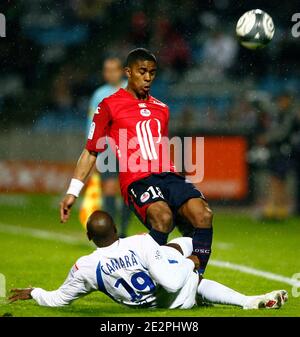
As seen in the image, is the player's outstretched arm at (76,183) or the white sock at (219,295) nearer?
the white sock at (219,295)

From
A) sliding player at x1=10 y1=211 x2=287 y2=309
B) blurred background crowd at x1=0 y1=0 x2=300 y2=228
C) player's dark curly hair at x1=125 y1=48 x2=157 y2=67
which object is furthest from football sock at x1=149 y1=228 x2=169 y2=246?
blurred background crowd at x1=0 y1=0 x2=300 y2=228

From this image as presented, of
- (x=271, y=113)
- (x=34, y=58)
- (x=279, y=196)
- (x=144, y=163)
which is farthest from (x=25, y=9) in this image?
(x=144, y=163)

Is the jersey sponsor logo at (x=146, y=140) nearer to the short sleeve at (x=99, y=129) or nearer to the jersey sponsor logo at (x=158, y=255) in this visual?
the short sleeve at (x=99, y=129)

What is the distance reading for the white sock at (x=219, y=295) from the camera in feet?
23.3

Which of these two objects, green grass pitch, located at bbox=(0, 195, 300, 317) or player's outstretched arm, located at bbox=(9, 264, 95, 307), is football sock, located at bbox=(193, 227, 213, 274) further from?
player's outstretched arm, located at bbox=(9, 264, 95, 307)

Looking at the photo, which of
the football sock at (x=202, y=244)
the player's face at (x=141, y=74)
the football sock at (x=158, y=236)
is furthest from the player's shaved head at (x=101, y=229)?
the player's face at (x=141, y=74)

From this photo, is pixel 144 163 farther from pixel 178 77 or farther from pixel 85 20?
pixel 85 20

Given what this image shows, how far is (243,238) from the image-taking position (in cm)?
1266

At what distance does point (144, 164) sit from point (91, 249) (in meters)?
3.58

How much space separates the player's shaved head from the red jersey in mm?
1171

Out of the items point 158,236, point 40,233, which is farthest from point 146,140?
point 40,233

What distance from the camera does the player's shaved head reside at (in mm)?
6746
